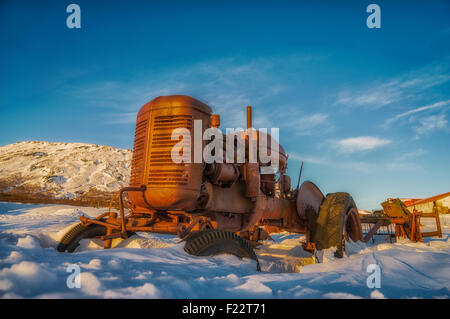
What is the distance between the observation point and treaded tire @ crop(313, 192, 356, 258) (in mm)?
4539

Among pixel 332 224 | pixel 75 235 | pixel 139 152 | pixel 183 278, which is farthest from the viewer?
pixel 332 224

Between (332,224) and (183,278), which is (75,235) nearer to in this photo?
(183,278)

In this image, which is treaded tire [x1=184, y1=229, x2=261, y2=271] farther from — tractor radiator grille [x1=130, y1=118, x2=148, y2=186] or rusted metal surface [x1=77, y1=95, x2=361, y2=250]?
tractor radiator grille [x1=130, y1=118, x2=148, y2=186]

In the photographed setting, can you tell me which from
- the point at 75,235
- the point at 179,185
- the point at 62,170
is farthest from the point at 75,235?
the point at 62,170

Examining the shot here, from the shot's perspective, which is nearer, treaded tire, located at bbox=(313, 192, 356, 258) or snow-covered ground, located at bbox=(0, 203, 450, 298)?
snow-covered ground, located at bbox=(0, 203, 450, 298)

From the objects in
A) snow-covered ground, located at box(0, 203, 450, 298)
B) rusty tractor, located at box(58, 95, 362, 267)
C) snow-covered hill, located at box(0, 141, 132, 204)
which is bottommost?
snow-covered ground, located at box(0, 203, 450, 298)

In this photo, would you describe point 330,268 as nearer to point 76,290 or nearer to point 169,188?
point 169,188

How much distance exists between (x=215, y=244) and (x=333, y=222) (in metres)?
2.74

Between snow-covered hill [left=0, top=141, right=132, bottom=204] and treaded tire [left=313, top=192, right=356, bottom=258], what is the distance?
1305 inches

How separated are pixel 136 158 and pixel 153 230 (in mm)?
1033

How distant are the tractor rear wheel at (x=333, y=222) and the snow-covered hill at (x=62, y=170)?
33.2m

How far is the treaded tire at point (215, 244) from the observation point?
105 inches

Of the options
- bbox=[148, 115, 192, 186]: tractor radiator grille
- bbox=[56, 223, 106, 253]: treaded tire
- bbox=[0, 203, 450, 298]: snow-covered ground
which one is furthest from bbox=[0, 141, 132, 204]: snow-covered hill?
bbox=[0, 203, 450, 298]: snow-covered ground

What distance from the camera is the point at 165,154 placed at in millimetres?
3301
